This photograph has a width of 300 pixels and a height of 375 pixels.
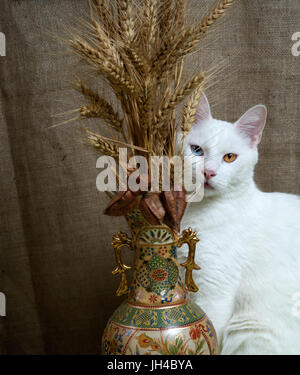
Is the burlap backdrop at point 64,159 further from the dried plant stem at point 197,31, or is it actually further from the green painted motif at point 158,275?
the green painted motif at point 158,275

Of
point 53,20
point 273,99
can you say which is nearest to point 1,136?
point 53,20

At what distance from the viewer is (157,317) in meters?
0.78

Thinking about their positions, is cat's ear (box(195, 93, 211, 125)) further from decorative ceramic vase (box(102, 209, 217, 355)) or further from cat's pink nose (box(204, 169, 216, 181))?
decorative ceramic vase (box(102, 209, 217, 355))

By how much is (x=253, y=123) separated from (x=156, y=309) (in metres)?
0.52

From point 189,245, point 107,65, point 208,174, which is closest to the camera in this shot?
point 107,65

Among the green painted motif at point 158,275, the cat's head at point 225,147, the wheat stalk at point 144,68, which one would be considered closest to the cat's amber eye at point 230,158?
the cat's head at point 225,147

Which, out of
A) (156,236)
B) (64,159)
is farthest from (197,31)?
(64,159)

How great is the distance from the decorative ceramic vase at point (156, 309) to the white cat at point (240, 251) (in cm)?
17

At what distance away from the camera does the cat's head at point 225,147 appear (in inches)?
39.1

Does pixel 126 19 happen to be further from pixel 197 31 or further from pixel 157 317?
pixel 157 317

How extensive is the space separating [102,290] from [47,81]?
0.69 m

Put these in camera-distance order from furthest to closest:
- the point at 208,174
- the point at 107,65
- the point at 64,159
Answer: the point at 64,159, the point at 208,174, the point at 107,65

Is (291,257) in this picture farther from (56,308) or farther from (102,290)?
(56,308)
